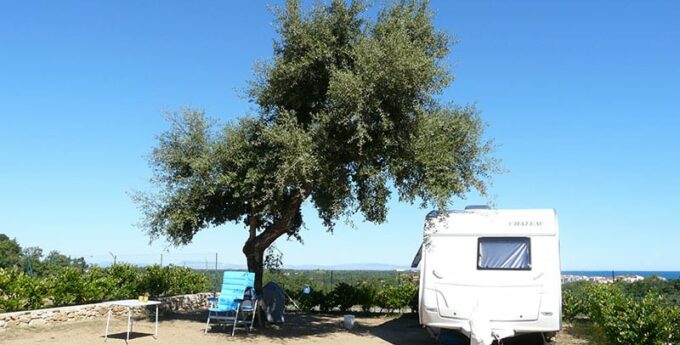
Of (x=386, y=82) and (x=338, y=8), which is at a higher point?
(x=338, y=8)

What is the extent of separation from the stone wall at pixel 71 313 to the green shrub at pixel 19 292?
1.09ft

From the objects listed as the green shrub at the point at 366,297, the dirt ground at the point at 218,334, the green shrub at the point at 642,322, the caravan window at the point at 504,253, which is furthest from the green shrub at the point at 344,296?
the green shrub at the point at 642,322

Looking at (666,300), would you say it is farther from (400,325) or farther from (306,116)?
(306,116)

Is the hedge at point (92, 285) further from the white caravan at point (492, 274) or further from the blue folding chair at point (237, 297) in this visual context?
the white caravan at point (492, 274)

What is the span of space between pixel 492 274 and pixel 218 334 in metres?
5.74

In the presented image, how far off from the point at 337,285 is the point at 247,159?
6.76 metres

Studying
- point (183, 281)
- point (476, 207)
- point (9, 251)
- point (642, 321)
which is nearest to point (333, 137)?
point (476, 207)

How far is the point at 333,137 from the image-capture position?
11.7m

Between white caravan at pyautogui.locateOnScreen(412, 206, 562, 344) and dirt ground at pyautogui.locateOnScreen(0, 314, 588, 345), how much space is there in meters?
1.96

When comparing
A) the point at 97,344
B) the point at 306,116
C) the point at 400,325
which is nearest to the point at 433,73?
the point at 306,116

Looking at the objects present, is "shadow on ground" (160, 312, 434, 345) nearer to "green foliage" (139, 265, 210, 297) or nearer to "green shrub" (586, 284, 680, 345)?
"green foliage" (139, 265, 210, 297)

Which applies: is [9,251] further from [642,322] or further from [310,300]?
[642,322]

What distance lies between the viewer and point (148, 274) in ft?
54.9

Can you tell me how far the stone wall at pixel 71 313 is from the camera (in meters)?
11.7
